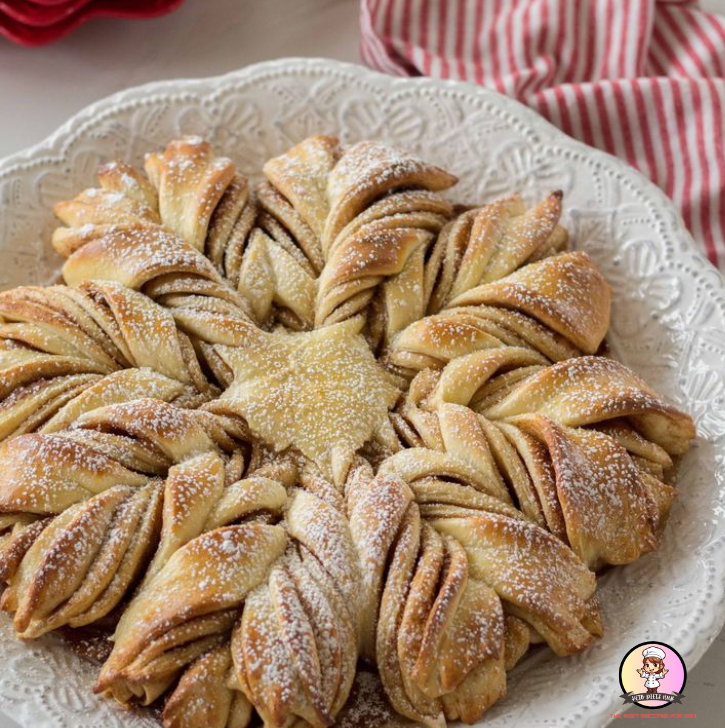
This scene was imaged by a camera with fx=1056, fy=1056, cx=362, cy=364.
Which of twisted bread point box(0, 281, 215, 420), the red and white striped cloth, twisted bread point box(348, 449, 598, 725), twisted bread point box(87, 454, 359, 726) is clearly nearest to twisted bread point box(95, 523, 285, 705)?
twisted bread point box(87, 454, 359, 726)

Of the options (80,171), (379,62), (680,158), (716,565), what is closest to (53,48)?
(80,171)

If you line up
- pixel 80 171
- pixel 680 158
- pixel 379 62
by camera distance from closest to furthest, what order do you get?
pixel 80 171 < pixel 680 158 < pixel 379 62

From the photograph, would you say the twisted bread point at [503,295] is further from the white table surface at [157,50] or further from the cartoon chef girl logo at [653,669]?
the white table surface at [157,50]

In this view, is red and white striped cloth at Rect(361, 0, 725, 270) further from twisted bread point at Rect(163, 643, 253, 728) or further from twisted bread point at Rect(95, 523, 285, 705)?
twisted bread point at Rect(163, 643, 253, 728)

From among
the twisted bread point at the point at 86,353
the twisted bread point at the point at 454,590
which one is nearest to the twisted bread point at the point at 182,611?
the twisted bread point at the point at 454,590

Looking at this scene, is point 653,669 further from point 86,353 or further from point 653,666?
point 86,353

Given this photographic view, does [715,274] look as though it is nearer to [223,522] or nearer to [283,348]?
[283,348]

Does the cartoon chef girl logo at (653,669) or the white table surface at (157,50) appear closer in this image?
the cartoon chef girl logo at (653,669)
